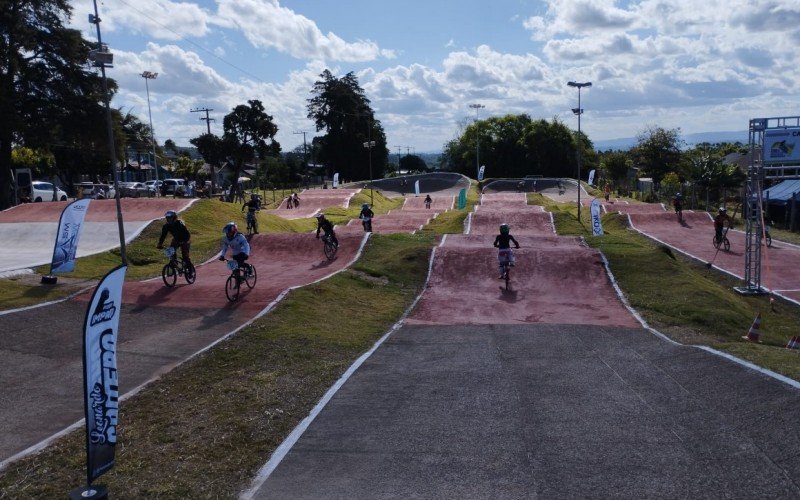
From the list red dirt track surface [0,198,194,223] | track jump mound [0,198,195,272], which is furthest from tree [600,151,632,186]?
track jump mound [0,198,195,272]

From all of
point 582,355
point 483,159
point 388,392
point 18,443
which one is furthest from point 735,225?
point 483,159

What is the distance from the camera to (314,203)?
56.5 m

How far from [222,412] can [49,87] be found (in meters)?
36.3

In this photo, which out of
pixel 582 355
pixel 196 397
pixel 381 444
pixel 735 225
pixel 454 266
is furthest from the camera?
pixel 735 225

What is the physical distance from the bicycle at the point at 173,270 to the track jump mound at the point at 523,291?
6167 mm

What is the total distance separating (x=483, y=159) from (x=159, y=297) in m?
88.8

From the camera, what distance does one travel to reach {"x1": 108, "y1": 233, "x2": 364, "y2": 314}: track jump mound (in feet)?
50.2

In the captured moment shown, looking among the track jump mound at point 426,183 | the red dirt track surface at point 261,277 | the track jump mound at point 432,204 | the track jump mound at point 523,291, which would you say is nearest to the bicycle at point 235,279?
the red dirt track surface at point 261,277

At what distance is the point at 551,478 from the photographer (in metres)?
5.75

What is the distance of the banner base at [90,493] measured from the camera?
5109mm

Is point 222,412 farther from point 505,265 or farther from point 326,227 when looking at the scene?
point 326,227

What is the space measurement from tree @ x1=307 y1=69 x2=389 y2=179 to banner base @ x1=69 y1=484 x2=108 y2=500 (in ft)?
299

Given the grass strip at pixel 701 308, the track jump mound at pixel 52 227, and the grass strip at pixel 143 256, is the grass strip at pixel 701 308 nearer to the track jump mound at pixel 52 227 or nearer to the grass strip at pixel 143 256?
the grass strip at pixel 143 256

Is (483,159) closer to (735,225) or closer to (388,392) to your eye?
(735,225)
